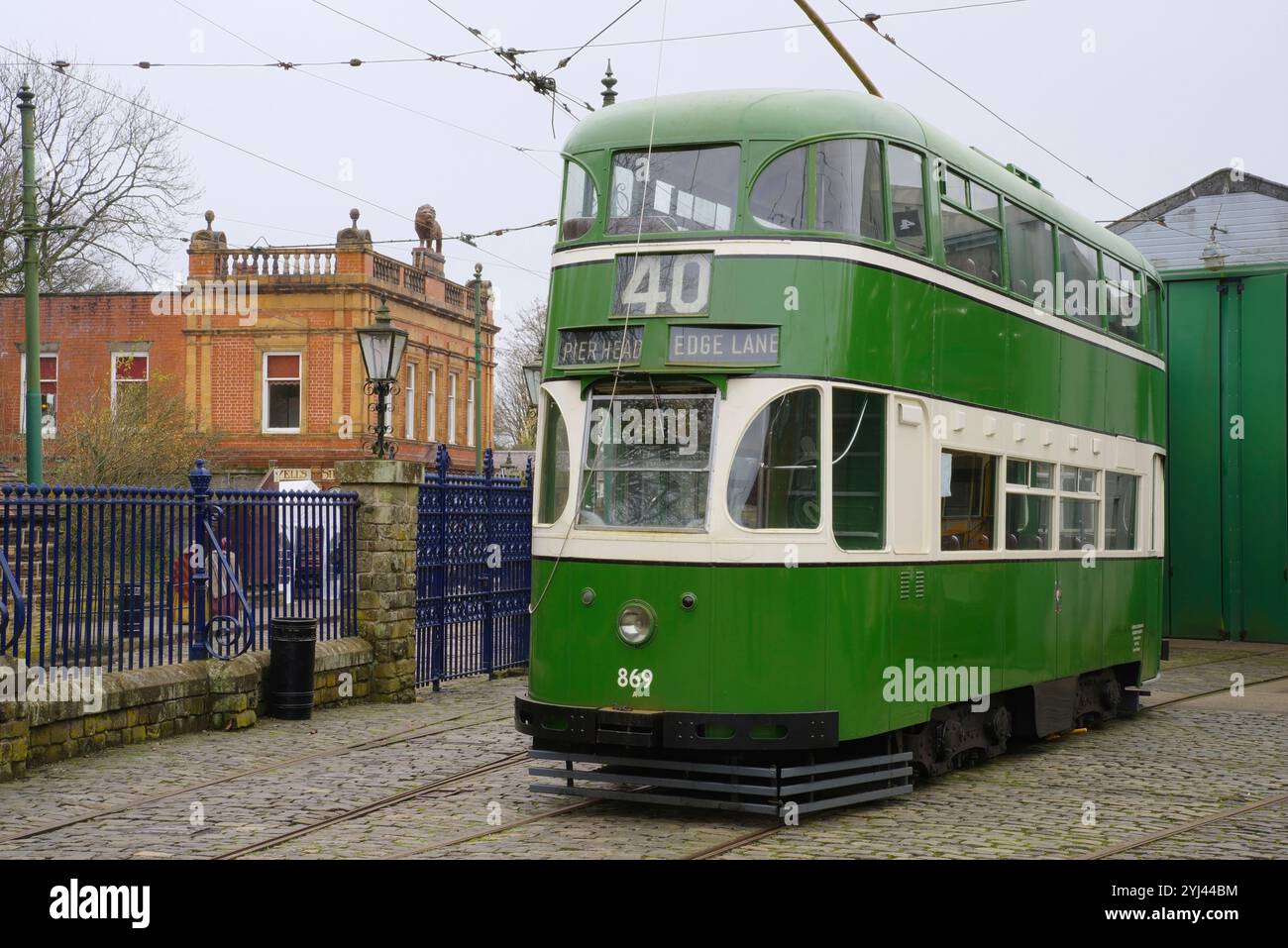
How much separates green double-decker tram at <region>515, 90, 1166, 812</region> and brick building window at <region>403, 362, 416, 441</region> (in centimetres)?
3327

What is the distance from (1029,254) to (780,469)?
14.0 feet

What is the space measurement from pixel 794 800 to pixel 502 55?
10.4 meters

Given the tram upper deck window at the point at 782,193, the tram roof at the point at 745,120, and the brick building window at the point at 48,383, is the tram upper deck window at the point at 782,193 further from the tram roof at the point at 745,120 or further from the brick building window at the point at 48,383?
the brick building window at the point at 48,383

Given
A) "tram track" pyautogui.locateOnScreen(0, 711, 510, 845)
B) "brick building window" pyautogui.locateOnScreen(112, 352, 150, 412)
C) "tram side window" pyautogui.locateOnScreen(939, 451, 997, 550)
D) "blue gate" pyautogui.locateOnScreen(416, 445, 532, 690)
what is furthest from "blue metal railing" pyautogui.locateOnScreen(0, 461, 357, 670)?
"brick building window" pyautogui.locateOnScreen(112, 352, 150, 412)

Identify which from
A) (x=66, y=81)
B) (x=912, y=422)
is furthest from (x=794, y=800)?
(x=66, y=81)

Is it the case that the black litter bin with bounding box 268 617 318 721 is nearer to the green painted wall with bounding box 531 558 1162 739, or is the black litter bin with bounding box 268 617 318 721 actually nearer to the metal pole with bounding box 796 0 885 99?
the green painted wall with bounding box 531 558 1162 739

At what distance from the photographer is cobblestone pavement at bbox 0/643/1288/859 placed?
9.15 m

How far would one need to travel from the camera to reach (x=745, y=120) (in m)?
10.3

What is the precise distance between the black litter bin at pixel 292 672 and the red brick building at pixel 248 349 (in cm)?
2526

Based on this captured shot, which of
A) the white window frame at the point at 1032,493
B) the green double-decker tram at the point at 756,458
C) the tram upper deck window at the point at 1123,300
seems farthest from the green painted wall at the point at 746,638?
the tram upper deck window at the point at 1123,300

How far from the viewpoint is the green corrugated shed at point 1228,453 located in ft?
75.4

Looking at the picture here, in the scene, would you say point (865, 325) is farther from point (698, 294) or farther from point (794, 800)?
point (794, 800)

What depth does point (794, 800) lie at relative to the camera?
1030 centimetres

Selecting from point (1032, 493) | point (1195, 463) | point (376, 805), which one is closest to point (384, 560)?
point (376, 805)
